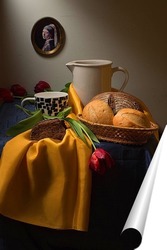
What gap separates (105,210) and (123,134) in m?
0.18

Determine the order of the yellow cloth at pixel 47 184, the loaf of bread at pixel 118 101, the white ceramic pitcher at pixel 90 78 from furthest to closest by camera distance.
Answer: the white ceramic pitcher at pixel 90 78 → the loaf of bread at pixel 118 101 → the yellow cloth at pixel 47 184

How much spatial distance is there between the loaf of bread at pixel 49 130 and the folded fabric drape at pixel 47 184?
5cm

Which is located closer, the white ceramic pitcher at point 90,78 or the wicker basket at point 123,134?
the wicker basket at point 123,134

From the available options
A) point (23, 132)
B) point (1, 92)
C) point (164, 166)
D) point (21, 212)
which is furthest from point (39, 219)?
point (1, 92)

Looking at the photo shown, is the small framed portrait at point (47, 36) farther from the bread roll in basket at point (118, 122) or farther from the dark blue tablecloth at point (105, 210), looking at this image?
the dark blue tablecloth at point (105, 210)

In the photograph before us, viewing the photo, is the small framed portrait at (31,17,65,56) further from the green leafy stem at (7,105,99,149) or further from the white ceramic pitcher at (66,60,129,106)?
the green leafy stem at (7,105,99,149)

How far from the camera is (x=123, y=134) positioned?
2.34 ft

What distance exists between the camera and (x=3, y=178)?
2.18 feet

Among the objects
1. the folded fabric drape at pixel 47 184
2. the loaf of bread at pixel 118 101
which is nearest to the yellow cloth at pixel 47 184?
the folded fabric drape at pixel 47 184

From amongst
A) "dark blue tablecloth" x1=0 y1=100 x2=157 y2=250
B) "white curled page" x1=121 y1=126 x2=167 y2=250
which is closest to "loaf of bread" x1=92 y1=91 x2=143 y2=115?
"dark blue tablecloth" x1=0 y1=100 x2=157 y2=250

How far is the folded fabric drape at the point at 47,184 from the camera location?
2.18ft

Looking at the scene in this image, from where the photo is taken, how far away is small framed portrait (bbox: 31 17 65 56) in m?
1.30

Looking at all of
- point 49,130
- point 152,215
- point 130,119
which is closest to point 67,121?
point 49,130

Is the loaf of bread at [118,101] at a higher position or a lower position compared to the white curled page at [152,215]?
lower
